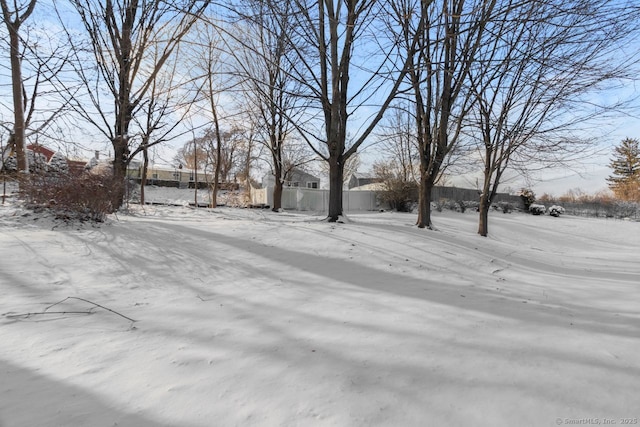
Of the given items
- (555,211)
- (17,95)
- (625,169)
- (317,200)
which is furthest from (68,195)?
Result: (625,169)

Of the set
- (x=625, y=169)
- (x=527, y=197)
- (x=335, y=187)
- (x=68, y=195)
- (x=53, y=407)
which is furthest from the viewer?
(x=625, y=169)

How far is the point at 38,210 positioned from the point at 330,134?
6.29m

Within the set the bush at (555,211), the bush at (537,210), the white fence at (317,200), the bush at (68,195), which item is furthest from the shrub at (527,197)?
the bush at (68,195)

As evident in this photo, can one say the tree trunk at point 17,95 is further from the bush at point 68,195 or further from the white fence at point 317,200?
the white fence at point 317,200

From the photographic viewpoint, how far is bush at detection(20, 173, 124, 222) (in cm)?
580

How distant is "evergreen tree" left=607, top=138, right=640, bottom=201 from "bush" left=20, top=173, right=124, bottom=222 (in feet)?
156

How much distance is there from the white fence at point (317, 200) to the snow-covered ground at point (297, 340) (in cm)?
1875

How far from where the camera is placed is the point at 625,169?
131 feet

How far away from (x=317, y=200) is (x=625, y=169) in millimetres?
42588

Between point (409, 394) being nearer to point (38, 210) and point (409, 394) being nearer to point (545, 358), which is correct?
point (545, 358)

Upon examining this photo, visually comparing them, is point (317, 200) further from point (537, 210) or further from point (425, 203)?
point (537, 210)

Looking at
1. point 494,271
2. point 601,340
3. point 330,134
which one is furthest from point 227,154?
point 601,340

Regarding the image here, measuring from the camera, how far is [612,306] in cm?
309

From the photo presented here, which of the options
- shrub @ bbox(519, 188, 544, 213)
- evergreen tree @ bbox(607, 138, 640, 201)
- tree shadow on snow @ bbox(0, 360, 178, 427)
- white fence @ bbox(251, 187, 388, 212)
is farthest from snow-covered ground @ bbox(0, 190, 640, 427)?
Answer: evergreen tree @ bbox(607, 138, 640, 201)
